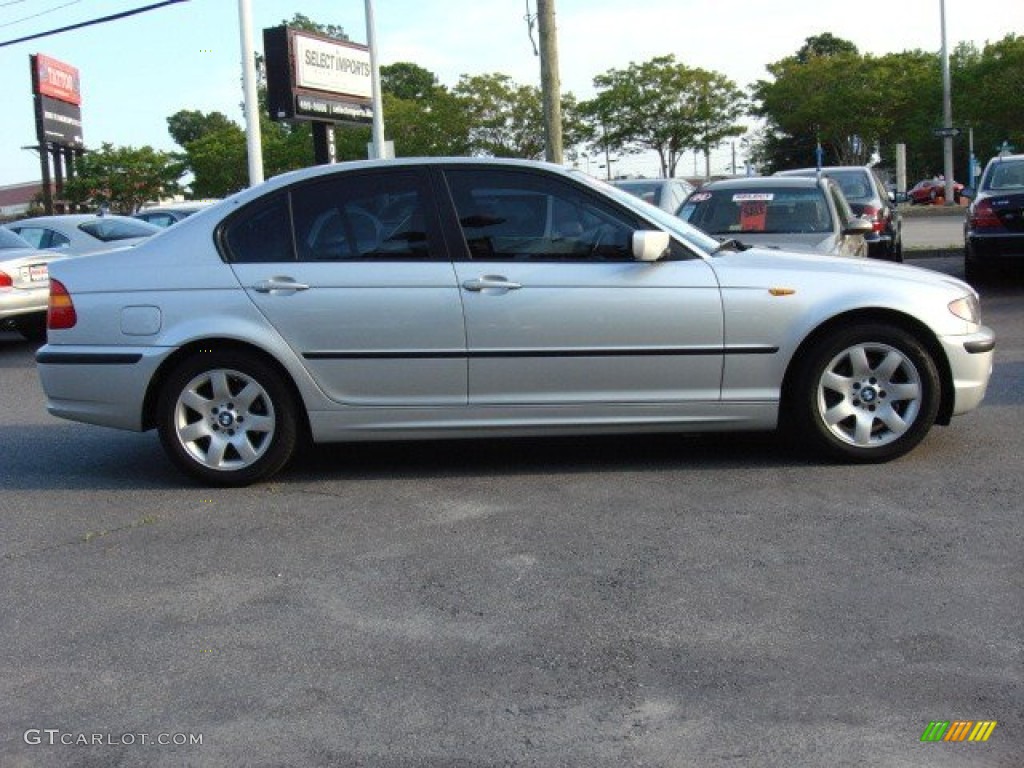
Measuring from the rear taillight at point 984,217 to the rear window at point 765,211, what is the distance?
3.65m

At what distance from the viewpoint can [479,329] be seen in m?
6.27

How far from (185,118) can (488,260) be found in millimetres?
124800

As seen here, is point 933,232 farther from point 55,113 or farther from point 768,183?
point 55,113

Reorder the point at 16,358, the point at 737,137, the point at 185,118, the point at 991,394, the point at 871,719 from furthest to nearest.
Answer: the point at 185,118 < the point at 737,137 < the point at 16,358 < the point at 991,394 < the point at 871,719

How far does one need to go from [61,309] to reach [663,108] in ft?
171

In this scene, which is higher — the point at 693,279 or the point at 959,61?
the point at 959,61

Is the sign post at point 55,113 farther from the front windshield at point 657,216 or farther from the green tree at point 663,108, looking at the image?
the front windshield at point 657,216

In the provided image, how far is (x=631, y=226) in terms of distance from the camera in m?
6.41

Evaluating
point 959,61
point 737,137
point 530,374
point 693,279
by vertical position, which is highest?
point 959,61

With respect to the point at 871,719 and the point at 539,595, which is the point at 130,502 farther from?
the point at 871,719

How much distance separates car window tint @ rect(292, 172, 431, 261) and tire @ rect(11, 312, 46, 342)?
8.18 metres

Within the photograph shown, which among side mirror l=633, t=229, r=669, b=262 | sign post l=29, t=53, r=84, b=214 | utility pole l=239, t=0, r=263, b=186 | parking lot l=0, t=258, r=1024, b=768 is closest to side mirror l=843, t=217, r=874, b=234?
parking lot l=0, t=258, r=1024, b=768

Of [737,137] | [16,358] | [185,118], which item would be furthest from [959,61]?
[185,118]

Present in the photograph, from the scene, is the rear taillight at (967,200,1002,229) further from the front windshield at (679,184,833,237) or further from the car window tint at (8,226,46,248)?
the car window tint at (8,226,46,248)
